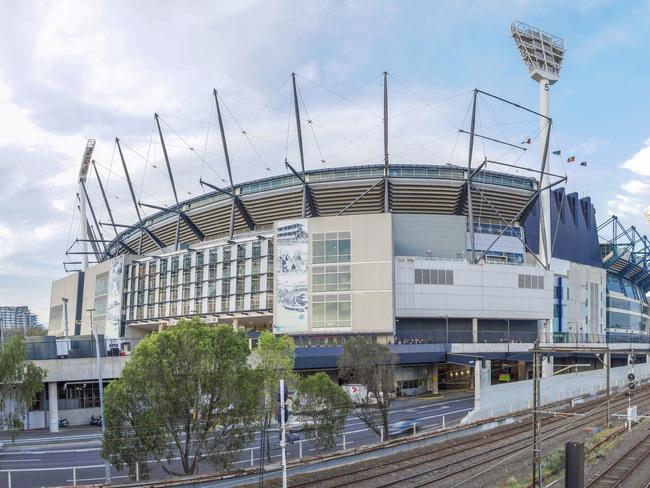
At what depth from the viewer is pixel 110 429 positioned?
28.6m

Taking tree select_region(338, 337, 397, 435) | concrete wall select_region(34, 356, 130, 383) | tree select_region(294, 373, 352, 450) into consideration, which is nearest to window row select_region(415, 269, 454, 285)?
tree select_region(338, 337, 397, 435)

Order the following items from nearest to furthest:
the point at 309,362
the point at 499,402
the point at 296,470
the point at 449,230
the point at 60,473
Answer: the point at 296,470
the point at 60,473
the point at 499,402
the point at 309,362
the point at 449,230

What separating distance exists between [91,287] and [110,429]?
105m

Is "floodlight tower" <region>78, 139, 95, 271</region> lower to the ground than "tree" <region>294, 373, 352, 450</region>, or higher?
higher

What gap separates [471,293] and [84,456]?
58.6m

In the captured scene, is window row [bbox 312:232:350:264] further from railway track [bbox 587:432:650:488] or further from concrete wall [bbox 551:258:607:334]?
railway track [bbox 587:432:650:488]

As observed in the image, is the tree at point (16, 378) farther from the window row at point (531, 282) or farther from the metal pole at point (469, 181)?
the window row at point (531, 282)

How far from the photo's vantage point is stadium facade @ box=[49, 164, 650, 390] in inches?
3221

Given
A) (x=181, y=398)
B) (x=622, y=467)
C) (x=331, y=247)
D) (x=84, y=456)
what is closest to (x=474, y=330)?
(x=331, y=247)

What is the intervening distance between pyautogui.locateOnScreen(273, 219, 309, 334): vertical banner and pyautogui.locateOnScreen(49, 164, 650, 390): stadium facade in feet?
0.48

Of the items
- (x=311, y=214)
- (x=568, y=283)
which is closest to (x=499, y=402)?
(x=311, y=214)

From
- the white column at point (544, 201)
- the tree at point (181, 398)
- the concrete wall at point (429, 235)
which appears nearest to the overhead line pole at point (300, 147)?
the concrete wall at point (429, 235)

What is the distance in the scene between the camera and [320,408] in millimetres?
36656

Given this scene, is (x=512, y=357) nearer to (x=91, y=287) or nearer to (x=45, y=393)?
(x=45, y=393)
